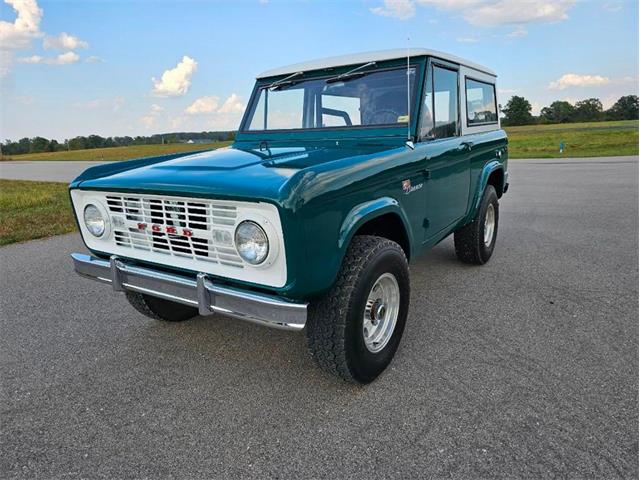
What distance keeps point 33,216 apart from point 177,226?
7480 millimetres

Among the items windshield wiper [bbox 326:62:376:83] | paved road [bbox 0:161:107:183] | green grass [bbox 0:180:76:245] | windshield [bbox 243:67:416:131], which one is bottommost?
green grass [bbox 0:180:76:245]

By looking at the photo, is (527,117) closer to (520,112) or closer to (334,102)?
(520,112)

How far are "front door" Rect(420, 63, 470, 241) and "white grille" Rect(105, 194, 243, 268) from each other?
1653 mm

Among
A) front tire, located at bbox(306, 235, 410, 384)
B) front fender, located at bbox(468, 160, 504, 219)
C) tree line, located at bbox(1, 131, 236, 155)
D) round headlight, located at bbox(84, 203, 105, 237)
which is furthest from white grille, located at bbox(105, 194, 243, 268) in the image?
tree line, located at bbox(1, 131, 236, 155)

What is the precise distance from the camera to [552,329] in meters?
3.40

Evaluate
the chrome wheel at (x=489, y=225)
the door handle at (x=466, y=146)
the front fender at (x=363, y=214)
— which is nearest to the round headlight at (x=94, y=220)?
the front fender at (x=363, y=214)

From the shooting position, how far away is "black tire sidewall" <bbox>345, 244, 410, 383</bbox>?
2482 mm

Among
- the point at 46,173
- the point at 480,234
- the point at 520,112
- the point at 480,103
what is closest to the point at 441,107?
the point at 480,103

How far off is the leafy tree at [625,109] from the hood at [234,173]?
64766 mm

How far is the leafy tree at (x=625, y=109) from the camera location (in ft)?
183

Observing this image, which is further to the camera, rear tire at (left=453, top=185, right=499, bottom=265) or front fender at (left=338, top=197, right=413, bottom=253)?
rear tire at (left=453, top=185, right=499, bottom=265)

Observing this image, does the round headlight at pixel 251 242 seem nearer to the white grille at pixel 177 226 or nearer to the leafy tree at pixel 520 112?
the white grille at pixel 177 226

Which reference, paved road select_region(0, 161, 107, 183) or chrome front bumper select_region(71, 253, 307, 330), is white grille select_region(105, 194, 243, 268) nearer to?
chrome front bumper select_region(71, 253, 307, 330)

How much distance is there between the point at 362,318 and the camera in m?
2.55
